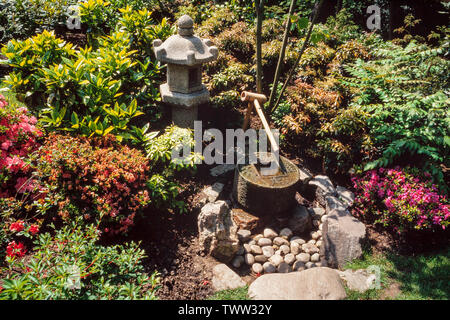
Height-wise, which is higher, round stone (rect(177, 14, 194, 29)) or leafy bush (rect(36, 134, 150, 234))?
round stone (rect(177, 14, 194, 29))

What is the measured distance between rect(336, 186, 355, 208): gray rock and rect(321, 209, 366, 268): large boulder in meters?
0.43

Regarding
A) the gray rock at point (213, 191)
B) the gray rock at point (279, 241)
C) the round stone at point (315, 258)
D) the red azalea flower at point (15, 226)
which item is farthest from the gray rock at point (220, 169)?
the red azalea flower at point (15, 226)

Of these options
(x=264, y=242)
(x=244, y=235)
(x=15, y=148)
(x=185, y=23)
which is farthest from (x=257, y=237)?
(x=15, y=148)

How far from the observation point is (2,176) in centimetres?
366

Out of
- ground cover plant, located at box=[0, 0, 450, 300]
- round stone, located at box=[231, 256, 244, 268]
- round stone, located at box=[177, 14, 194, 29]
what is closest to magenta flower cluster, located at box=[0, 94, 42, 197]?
ground cover plant, located at box=[0, 0, 450, 300]

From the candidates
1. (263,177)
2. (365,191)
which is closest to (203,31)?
(263,177)

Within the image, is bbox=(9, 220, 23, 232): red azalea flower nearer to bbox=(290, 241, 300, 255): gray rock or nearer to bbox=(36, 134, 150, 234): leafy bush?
bbox=(36, 134, 150, 234): leafy bush

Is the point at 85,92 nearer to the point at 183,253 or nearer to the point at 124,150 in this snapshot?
the point at 124,150

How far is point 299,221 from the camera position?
4691 mm

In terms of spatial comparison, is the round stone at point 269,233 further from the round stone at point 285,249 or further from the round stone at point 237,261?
the round stone at point 237,261

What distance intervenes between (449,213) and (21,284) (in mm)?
4823

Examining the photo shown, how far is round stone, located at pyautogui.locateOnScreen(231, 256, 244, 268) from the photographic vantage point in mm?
4145

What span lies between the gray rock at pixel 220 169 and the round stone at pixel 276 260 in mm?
1631

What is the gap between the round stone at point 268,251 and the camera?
170 inches
